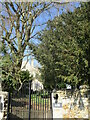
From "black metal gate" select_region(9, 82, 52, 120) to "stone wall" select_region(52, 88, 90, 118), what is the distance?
308 millimetres

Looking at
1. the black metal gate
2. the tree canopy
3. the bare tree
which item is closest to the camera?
the tree canopy

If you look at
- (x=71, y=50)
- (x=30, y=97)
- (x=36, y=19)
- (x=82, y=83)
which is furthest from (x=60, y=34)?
(x=36, y=19)

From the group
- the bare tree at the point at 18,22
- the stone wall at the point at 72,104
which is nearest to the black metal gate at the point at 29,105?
the stone wall at the point at 72,104

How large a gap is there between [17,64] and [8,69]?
0.70 meters

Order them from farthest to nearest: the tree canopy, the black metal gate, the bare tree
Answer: the bare tree < the black metal gate < the tree canopy

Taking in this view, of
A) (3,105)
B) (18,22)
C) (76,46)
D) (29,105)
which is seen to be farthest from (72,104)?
(18,22)

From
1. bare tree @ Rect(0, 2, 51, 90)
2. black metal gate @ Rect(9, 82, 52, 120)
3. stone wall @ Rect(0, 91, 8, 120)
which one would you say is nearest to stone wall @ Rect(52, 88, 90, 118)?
black metal gate @ Rect(9, 82, 52, 120)

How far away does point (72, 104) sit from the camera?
4961 mm

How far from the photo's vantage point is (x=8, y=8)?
9883 mm

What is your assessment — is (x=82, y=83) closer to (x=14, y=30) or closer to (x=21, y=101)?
(x=21, y=101)

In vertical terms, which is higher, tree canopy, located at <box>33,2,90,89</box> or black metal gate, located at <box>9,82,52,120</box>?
tree canopy, located at <box>33,2,90,89</box>

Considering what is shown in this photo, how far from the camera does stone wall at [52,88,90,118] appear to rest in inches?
190

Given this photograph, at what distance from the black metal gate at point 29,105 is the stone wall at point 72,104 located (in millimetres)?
308

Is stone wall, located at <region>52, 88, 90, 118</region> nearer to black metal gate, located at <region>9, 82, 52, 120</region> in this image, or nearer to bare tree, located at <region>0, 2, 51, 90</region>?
black metal gate, located at <region>9, 82, 52, 120</region>
